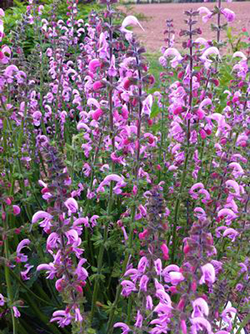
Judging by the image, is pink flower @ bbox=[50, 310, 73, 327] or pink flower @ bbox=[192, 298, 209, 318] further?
pink flower @ bbox=[50, 310, 73, 327]

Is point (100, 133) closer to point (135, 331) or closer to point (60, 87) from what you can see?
point (135, 331)

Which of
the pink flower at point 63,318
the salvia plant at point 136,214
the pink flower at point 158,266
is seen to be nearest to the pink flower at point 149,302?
the salvia plant at point 136,214

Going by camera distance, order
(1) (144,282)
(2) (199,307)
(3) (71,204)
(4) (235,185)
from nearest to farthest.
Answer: (2) (199,307)
(1) (144,282)
(3) (71,204)
(4) (235,185)

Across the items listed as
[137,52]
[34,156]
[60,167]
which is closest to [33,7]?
[34,156]

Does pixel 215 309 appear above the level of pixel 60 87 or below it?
below

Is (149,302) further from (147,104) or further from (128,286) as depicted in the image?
(147,104)

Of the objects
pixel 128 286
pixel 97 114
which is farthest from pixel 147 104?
pixel 128 286

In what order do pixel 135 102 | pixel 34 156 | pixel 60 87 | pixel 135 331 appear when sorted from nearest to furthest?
pixel 135 331 → pixel 135 102 → pixel 34 156 → pixel 60 87

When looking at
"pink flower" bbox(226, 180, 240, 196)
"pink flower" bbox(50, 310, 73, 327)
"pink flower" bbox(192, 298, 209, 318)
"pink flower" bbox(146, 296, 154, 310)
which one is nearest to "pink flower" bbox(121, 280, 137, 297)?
"pink flower" bbox(146, 296, 154, 310)

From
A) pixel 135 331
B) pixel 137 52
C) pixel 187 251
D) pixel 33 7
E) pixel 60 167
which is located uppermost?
pixel 33 7

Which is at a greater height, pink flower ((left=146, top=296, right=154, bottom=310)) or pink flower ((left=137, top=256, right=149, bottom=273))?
pink flower ((left=137, top=256, right=149, bottom=273))

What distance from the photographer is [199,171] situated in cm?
290

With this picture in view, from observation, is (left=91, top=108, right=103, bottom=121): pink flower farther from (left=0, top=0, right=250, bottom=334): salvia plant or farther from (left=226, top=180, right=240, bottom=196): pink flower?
(left=226, top=180, right=240, bottom=196): pink flower

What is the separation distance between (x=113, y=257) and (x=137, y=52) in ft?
6.16
